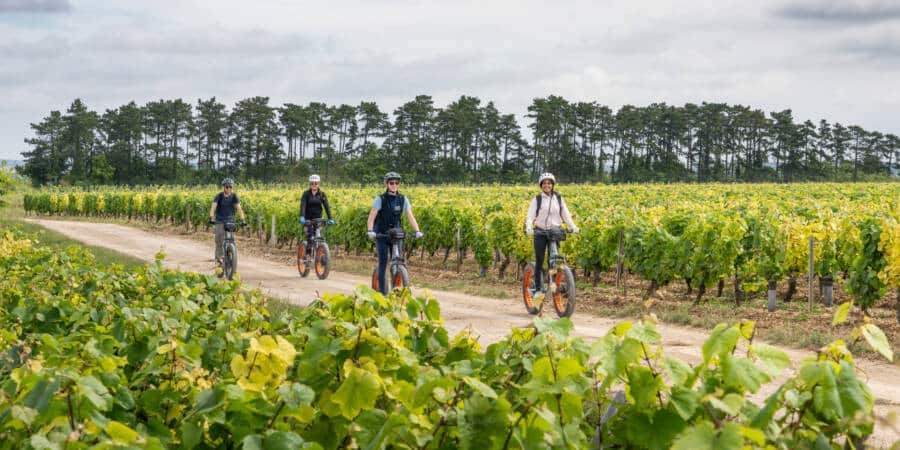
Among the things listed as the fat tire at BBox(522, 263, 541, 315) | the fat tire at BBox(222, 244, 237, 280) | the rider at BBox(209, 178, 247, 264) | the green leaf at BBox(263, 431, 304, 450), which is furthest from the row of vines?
the fat tire at BBox(222, 244, 237, 280)

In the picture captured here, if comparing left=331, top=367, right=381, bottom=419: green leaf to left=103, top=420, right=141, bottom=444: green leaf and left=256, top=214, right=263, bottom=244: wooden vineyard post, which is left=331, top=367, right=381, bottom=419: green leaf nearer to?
left=103, top=420, right=141, bottom=444: green leaf

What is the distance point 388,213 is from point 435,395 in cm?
962

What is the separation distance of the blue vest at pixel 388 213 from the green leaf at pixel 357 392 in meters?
9.42

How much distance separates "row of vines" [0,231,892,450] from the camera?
1682 millimetres

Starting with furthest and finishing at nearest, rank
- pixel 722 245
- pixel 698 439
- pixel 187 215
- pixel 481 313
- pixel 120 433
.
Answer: pixel 187 215 → pixel 722 245 → pixel 481 313 → pixel 120 433 → pixel 698 439

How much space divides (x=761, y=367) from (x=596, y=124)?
10303cm

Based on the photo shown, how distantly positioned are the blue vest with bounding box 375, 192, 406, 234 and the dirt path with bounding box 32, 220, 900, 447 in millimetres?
901

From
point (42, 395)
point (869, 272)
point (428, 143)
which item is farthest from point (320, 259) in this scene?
point (428, 143)

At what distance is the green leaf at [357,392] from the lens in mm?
1851

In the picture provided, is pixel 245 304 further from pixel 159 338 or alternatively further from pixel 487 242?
pixel 487 242

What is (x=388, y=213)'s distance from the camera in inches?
445

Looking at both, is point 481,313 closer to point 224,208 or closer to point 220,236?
point 224,208

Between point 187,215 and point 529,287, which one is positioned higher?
point 187,215

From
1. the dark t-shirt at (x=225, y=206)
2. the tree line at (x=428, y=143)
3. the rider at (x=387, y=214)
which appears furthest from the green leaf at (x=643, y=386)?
the tree line at (x=428, y=143)
